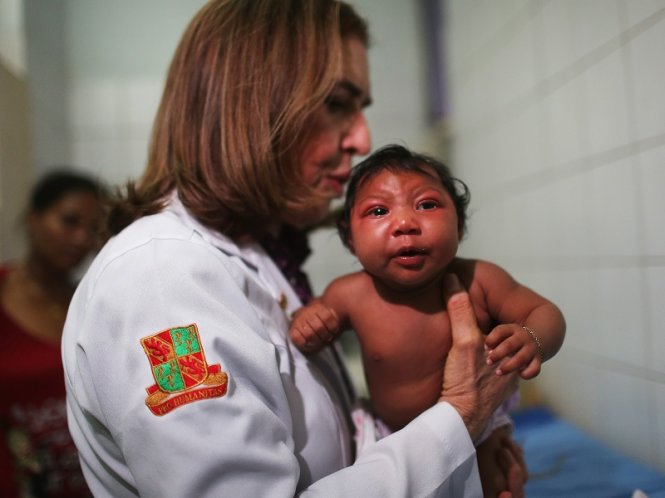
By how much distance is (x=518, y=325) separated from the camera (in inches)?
21.7

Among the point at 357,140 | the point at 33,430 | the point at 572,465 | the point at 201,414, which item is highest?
the point at 357,140

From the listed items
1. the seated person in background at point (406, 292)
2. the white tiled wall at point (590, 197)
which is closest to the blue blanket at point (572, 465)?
the white tiled wall at point (590, 197)

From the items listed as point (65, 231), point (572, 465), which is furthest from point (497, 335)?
point (65, 231)

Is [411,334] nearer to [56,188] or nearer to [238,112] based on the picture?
[238,112]

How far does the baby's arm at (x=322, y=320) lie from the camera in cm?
68

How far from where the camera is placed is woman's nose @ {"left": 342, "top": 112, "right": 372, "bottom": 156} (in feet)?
2.83

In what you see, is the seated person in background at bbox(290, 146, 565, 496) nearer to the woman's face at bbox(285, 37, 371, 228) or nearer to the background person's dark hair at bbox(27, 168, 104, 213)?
the woman's face at bbox(285, 37, 371, 228)

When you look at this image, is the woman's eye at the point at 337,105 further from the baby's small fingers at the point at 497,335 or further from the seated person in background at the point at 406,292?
the baby's small fingers at the point at 497,335

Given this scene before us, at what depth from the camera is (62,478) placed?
1376 mm

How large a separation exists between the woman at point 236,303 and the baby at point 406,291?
Answer: 0.05m

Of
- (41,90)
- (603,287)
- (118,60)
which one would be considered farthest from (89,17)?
(603,287)

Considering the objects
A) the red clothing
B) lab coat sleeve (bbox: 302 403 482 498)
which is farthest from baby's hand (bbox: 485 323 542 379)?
the red clothing

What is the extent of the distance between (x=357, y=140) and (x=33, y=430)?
1.22 m

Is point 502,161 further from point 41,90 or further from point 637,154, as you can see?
point 41,90
